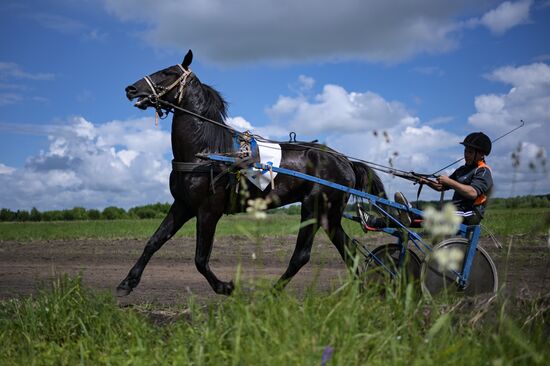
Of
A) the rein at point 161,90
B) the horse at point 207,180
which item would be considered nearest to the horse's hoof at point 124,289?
the horse at point 207,180

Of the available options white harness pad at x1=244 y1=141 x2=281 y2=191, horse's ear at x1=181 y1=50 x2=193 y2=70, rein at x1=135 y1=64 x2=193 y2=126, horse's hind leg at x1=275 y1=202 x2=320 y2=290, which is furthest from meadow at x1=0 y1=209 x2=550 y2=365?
horse's ear at x1=181 y1=50 x2=193 y2=70

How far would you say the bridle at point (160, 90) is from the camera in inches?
257

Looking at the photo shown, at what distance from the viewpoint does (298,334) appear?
3146 mm

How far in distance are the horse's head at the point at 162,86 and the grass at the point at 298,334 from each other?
106 inches

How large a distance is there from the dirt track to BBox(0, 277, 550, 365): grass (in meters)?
1.20

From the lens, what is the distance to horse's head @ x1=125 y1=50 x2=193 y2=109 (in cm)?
652

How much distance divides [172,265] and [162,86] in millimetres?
5547

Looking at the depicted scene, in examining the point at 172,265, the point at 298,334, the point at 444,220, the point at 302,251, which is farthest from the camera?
the point at 172,265

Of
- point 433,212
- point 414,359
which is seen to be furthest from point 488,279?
point 433,212

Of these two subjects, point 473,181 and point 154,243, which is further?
point 154,243

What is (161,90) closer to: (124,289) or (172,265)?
(124,289)

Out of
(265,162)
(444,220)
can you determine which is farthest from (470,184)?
(444,220)

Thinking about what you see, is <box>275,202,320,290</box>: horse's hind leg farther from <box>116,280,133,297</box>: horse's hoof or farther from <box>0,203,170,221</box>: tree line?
<box>0,203,170,221</box>: tree line

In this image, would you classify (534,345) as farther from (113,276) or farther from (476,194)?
(113,276)
